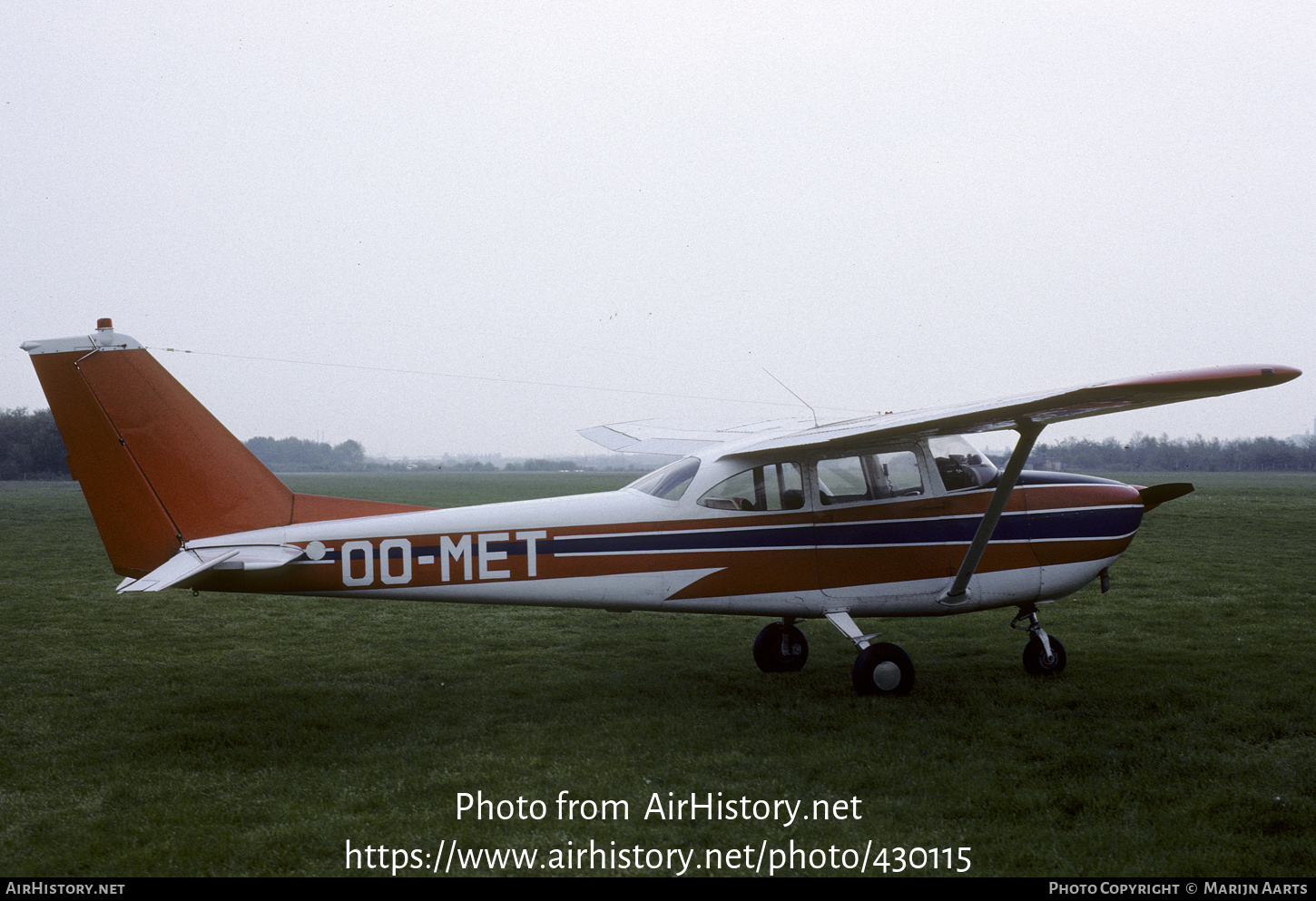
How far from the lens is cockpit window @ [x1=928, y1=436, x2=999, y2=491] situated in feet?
24.7

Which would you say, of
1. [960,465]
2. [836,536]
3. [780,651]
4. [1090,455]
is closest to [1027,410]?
[960,465]

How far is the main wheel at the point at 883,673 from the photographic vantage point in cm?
715

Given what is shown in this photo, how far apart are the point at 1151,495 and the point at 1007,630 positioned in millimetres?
2592

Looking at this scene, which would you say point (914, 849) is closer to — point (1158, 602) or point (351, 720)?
point (351, 720)

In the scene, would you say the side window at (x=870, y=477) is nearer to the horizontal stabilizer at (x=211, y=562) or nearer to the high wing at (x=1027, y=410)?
the high wing at (x=1027, y=410)

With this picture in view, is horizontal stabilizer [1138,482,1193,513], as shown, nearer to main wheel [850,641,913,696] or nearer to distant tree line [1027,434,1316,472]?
main wheel [850,641,913,696]

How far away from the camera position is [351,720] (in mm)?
6762

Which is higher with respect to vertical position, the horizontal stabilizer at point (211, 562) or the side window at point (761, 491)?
the side window at point (761, 491)

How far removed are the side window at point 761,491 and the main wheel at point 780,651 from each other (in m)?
1.61

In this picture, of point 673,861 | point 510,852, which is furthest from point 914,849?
point 510,852

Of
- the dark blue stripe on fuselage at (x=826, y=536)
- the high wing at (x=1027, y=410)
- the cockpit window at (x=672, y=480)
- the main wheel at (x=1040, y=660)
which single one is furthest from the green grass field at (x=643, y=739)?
the high wing at (x=1027, y=410)

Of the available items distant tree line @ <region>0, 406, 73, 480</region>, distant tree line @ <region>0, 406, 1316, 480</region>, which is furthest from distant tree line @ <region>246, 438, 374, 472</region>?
distant tree line @ <region>0, 406, 73, 480</region>

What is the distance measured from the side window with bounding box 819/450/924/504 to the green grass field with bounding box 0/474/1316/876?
1688 mm

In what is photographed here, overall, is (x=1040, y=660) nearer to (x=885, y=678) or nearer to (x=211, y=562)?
(x=885, y=678)
